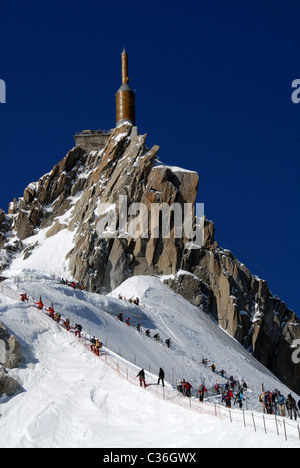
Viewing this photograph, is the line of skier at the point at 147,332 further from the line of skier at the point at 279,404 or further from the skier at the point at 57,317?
the line of skier at the point at 279,404

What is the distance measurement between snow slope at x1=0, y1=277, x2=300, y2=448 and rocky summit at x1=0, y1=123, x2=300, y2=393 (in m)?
23.0

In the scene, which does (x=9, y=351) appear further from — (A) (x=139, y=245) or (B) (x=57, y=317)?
(A) (x=139, y=245)

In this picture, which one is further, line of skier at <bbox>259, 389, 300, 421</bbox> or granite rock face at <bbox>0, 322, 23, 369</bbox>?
granite rock face at <bbox>0, 322, 23, 369</bbox>

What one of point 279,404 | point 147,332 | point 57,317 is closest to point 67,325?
point 57,317

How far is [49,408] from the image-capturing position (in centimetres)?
2397

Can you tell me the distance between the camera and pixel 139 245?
7269 centimetres

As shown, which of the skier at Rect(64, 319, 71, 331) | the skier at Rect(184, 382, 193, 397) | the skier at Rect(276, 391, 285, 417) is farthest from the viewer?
the skier at Rect(64, 319, 71, 331)

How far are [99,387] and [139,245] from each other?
46420mm

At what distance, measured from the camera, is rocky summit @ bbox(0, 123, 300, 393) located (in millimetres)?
71625

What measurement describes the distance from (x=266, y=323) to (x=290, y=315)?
24.1 feet

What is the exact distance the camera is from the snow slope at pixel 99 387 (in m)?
21.1

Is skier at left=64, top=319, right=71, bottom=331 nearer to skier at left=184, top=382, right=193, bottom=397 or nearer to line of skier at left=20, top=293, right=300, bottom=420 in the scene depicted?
line of skier at left=20, top=293, right=300, bottom=420

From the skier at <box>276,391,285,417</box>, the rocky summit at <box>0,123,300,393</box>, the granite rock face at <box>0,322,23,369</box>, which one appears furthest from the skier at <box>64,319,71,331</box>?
the rocky summit at <box>0,123,300,393</box>
